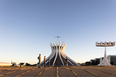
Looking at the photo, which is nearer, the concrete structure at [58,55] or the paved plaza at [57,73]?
the paved plaza at [57,73]

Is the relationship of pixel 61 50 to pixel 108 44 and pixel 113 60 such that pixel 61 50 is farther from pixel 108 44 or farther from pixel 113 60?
pixel 113 60

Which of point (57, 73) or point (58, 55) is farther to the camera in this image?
point (58, 55)

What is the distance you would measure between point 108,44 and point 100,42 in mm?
4550

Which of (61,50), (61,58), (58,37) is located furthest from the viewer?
(58,37)

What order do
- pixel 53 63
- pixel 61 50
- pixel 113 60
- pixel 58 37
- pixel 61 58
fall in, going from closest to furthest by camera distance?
pixel 53 63 < pixel 61 58 < pixel 61 50 < pixel 58 37 < pixel 113 60

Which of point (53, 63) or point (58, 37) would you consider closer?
point (53, 63)

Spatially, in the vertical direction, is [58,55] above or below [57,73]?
below

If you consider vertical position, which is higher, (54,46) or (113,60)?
(54,46)

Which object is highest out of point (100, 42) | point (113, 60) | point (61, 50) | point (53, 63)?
point (100, 42)

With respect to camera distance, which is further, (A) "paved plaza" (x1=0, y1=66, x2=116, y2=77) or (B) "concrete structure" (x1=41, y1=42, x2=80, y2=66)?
(B) "concrete structure" (x1=41, y1=42, x2=80, y2=66)

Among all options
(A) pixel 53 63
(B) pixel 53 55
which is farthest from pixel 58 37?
(A) pixel 53 63

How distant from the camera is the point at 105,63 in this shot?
62.8 m

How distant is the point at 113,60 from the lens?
132750mm

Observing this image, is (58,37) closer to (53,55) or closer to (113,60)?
A: (53,55)
